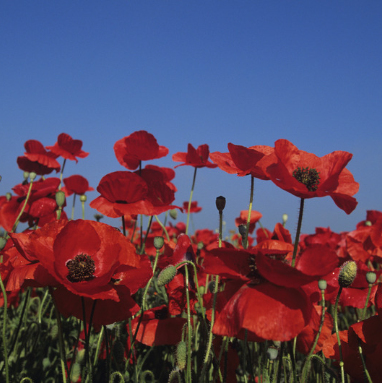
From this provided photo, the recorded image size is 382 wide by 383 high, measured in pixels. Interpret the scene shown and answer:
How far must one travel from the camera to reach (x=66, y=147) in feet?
12.3

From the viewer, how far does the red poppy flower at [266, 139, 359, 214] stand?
1.20 meters

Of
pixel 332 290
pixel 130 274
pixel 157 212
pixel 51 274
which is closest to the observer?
pixel 51 274

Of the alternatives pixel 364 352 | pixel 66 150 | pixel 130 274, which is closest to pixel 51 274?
pixel 130 274

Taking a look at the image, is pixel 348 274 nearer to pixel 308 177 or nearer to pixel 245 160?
pixel 308 177

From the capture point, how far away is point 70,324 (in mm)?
2725

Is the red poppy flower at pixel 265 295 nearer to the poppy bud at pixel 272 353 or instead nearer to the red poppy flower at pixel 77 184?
the poppy bud at pixel 272 353

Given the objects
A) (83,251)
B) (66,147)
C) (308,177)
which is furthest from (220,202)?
(66,147)

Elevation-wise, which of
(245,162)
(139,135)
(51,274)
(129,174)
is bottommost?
(51,274)

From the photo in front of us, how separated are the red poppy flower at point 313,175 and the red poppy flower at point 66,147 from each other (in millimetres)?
2660

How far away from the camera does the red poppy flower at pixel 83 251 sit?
3.92ft

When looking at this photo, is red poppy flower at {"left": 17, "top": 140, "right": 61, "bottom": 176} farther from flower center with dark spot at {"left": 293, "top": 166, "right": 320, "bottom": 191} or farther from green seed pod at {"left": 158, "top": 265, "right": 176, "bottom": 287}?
flower center with dark spot at {"left": 293, "top": 166, "right": 320, "bottom": 191}

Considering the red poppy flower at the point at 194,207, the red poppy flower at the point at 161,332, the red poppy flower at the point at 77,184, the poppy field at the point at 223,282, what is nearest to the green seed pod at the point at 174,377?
the poppy field at the point at 223,282

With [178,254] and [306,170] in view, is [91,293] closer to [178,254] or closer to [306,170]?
[178,254]

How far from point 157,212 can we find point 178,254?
0.65 m
